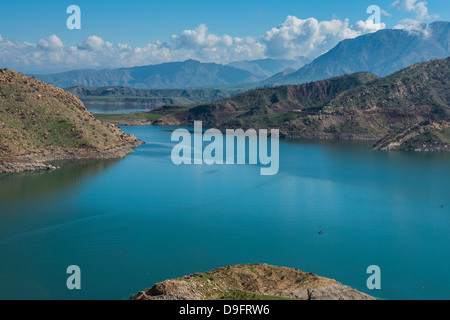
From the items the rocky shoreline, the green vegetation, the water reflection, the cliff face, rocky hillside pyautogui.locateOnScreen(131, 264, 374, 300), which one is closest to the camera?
rocky hillside pyautogui.locateOnScreen(131, 264, 374, 300)

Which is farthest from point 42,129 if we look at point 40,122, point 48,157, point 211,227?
point 211,227

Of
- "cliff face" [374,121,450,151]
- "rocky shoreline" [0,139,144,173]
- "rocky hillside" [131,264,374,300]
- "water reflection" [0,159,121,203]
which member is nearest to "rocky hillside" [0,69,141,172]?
"rocky shoreline" [0,139,144,173]

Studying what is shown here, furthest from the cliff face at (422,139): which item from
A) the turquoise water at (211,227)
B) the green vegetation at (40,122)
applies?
the green vegetation at (40,122)

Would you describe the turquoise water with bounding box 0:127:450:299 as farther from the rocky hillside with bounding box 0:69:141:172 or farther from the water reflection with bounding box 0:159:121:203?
the rocky hillside with bounding box 0:69:141:172

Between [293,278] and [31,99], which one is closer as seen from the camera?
[293,278]

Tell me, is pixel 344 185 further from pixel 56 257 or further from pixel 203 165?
pixel 56 257

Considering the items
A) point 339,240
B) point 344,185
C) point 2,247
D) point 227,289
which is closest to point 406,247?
point 339,240
